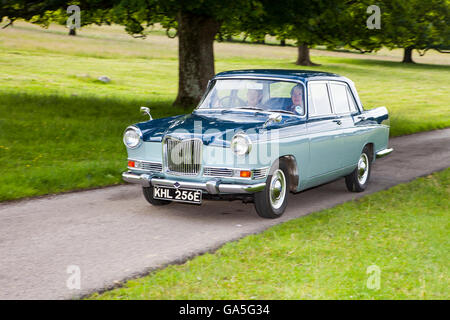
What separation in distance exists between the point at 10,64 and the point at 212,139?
3423cm

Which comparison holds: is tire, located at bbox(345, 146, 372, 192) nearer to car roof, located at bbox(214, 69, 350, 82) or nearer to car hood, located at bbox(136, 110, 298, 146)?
car roof, located at bbox(214, 69, 350, 82)

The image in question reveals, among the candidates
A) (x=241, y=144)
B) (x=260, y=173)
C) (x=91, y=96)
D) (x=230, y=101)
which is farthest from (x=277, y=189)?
(x=91, y=96)

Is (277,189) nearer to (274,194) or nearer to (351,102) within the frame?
(274,194)

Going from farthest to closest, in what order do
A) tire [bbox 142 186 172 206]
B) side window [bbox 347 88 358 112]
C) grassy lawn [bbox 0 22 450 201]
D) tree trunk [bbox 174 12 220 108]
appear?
1. tree trunk [bbox 174 12 220 108]
2. grassy lawn [bbox 0 22 450 201]
3. side window [bbox 347 88 358 112]
4. tire [bbox 142 186 172 206]

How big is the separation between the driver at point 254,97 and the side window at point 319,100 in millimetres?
721

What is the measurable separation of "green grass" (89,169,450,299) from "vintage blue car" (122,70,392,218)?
641 mm

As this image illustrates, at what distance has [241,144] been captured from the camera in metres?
7.41

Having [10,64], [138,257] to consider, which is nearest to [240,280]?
[138,257]

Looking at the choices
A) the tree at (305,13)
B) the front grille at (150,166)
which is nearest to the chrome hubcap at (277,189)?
the front grille at (150,166)

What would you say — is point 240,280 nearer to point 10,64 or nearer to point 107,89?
point 107,89

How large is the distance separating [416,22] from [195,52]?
681 cm

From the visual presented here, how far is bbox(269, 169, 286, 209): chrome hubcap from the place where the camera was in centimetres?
790

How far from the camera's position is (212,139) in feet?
24.8

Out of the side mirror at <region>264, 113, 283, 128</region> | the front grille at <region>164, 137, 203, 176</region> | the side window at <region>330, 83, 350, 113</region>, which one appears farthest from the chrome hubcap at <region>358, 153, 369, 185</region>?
the front grille at <region>164, 137, 203, 176</region>
